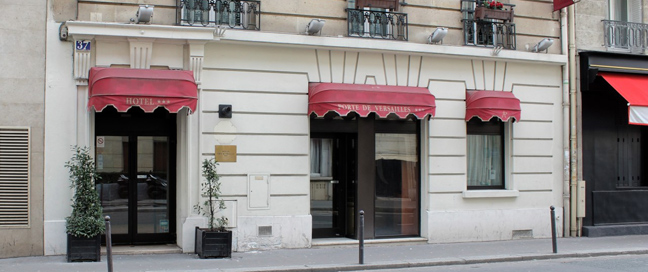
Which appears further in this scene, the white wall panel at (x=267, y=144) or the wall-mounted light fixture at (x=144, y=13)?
the white wall panel at (x=267, y=144)

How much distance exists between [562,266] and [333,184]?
5095mm

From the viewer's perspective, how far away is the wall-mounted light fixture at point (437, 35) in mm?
14805

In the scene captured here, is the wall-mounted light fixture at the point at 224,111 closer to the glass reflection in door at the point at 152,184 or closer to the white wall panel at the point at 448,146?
the glass reflection in door at the point at 152,184

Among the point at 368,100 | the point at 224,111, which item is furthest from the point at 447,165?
the point at 224,111

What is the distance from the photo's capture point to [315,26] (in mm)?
13859

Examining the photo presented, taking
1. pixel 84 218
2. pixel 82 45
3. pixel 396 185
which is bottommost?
pixel 84 218

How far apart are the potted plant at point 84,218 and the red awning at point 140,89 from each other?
44.2 inches

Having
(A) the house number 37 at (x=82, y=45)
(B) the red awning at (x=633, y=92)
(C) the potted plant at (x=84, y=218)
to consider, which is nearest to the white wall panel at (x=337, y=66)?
(A) the house number 37 at (x=82, y=45)

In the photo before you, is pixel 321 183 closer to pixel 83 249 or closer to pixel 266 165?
pixel 266 165

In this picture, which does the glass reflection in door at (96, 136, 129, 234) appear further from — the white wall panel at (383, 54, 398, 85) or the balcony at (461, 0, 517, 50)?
the balcony at (461, 0, 517, 50)

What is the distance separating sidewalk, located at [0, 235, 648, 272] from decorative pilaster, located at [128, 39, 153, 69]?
3.62 m

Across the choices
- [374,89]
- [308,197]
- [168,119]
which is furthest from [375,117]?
[168,119]

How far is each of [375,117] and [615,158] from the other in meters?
6.77

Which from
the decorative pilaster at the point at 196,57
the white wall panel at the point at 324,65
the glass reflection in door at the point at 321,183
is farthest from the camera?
the glass reflection in door at the point at 321,183
